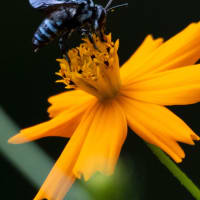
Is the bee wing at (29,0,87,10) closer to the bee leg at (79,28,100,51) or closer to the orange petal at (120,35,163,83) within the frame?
the bee leg at (79,28,100,51)

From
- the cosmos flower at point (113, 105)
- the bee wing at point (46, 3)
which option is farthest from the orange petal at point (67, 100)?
the bee wing at point (46, 3)

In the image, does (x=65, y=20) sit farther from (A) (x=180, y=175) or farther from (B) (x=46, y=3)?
(A) (x=180, y=175)

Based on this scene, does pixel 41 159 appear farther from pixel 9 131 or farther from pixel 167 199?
pixel 167 199

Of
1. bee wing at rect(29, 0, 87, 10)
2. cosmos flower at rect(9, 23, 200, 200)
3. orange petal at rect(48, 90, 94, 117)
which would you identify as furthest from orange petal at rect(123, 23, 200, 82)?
bee wing at rect(29, 0, 87, 10)

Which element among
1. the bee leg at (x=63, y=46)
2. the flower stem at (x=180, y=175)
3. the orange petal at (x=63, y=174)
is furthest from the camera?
the bee leg at (x=63, y=46)

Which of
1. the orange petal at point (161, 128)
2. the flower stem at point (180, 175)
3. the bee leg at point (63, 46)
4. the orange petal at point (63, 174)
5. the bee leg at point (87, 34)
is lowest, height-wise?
the orange petal at point (63, 174)

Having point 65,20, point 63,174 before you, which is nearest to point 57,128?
point 63,174

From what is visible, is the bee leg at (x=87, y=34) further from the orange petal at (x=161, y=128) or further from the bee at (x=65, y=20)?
the orange petal at (x=161, y=128)
